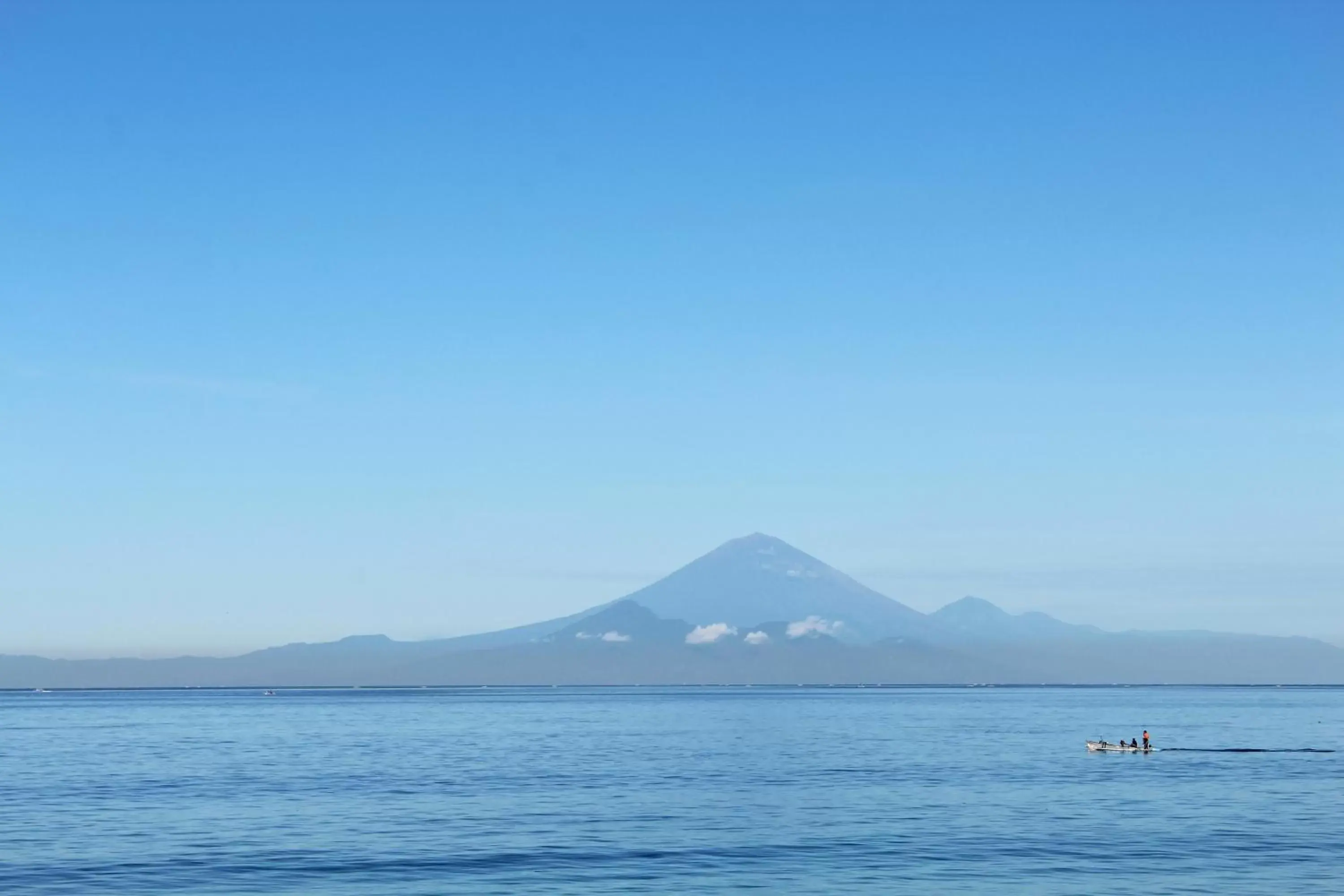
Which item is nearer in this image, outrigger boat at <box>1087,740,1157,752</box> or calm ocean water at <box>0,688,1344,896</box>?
calm ocean water at <box>0,688,1344,896</box>

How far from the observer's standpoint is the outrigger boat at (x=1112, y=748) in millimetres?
122688

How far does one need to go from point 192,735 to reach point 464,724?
4192 cm

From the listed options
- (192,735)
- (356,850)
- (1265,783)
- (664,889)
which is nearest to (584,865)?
(664,889)

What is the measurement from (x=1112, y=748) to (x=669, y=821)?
66.1m

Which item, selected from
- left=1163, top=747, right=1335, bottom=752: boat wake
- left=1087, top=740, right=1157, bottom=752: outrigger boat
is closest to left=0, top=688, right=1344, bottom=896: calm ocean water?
left=1087, top=740, right=1157, bottom=752: outrigger boat

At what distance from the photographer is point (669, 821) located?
7088 cm

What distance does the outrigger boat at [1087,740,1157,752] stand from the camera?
123 meters

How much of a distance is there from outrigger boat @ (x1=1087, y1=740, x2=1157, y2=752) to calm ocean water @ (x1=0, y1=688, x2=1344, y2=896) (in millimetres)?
1970

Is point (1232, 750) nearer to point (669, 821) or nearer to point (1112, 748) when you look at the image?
point (1112, 748)

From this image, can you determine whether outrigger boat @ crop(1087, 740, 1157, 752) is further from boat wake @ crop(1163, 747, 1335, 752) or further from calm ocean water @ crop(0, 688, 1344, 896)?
boat wake @ crop(1163, 747, 1335, 752)

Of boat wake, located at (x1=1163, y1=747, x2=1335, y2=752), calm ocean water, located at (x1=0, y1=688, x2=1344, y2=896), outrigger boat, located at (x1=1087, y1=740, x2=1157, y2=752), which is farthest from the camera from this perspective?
boat wake, located at (x1=1163, y1=747, x2=1335, y2=752)

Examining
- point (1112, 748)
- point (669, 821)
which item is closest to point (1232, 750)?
point (1112, 748)

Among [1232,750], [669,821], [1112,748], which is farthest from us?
[1232,750]

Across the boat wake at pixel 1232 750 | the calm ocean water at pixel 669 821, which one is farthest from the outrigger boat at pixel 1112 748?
the boat wake at pixel 1232 750
